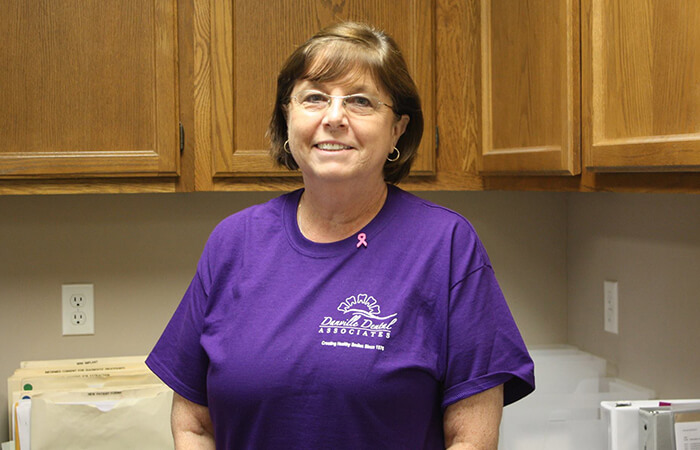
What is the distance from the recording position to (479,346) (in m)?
1.10

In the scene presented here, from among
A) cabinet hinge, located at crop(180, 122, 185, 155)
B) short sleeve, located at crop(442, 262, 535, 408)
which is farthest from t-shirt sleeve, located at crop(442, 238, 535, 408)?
cabinet hinge, located at crop(180, 122, 185, 155)

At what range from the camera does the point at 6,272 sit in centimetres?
191

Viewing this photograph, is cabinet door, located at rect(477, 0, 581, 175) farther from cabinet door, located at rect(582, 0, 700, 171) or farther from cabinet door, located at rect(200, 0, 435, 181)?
cabinet door, located at rect(200, 0, 435, 181)

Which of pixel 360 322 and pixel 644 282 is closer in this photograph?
pixel 360 322

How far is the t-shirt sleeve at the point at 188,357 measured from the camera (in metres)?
1.21

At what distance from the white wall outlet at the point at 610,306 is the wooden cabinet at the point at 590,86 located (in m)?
0.45

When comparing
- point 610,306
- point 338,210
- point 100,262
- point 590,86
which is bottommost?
point 610,306

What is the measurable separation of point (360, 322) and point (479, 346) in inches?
6.9

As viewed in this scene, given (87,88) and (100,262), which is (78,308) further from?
(87,88)

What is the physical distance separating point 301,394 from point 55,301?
3.54ft

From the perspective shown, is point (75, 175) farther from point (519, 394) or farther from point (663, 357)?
point (663, 357)

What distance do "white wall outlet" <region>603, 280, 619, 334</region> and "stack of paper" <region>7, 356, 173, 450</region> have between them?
106 cm

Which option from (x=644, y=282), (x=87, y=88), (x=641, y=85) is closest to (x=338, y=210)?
(x=641, y=85)

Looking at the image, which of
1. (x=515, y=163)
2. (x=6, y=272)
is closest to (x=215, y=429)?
(x=515, y=163)
